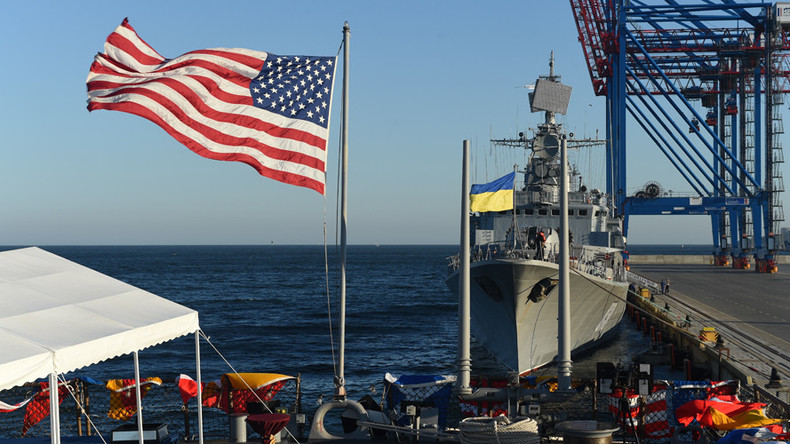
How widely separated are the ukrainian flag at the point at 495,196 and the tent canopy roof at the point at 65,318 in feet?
33.7

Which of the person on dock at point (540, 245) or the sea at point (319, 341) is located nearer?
the person on dock at point (540, 245)

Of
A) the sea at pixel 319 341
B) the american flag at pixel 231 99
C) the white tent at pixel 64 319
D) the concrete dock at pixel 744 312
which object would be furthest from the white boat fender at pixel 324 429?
the concrete dock at pixel 744 312

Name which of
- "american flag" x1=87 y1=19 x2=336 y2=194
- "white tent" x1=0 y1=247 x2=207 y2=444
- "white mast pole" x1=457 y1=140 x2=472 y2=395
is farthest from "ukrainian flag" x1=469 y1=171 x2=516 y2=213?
"white tent" x1=0 y1=247 x2=207 y2=444

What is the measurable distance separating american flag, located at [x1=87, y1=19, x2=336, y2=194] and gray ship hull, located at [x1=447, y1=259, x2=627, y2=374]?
46.4 feet

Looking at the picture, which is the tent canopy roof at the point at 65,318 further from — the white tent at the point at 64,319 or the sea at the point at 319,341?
the sea at the point at 319,341

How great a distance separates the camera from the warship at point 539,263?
25719 mm

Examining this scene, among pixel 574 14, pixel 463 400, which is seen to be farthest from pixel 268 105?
pixel 574 14

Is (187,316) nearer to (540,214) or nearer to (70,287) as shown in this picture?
(70,287)

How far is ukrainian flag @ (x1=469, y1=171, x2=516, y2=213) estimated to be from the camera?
739 inches

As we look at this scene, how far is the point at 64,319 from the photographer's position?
8.94m

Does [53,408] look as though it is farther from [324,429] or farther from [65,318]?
[324,429]

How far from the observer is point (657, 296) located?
46.5 meters

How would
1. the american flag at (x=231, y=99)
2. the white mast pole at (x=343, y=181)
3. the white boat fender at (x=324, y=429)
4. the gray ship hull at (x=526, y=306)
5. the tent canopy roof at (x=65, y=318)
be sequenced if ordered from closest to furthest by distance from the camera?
1. the tent canopy roof at (x=65, y=318)
2. the american flag at (x=231, y=99)
3. the white mast pole at (x=343, y=181)
4. the white boat fender at (x=324, y=429)
5. the gray ship hull at (x=526, y=306)

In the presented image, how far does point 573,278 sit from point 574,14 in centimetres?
4923
